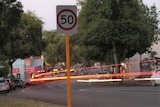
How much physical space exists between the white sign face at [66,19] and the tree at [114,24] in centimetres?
2870

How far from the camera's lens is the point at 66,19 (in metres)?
10.7

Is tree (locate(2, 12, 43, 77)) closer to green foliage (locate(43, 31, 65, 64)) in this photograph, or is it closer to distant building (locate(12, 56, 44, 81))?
distant building (locate(12, 56, 44, 81))

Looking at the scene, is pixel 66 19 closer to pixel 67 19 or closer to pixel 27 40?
pixel 67 19

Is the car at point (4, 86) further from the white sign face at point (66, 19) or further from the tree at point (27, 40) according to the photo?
the white sign face at point (66, 19)

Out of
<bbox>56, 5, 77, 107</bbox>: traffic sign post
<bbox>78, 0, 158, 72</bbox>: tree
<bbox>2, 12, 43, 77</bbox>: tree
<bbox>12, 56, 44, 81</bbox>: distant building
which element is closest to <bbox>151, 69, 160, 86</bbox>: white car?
<bbox>78, 0, 158, 72</bbox>: tree

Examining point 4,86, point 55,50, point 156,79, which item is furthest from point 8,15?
point 55,50

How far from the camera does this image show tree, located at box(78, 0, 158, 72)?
3966 centimetres

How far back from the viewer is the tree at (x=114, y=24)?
3966 centimetres

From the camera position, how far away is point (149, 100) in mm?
19672

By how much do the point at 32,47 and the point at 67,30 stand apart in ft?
145

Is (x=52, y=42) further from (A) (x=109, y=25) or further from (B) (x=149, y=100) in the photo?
(B) (x=149, y=100)

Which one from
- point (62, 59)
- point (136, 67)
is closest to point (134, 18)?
point (136, 67)

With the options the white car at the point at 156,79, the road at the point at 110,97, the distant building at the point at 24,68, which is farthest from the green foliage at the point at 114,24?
the distant building at the point at 24,68

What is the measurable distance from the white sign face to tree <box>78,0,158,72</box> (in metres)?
28.7
